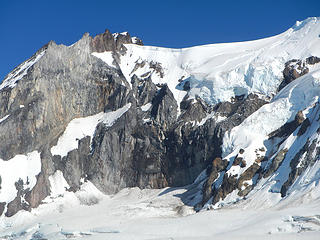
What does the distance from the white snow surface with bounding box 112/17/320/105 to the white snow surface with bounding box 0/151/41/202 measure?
4245 centimetres

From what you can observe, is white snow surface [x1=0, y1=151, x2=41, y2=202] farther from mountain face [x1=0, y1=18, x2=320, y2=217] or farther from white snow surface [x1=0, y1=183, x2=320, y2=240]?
white snow surface [x1=0, y1=183, x2=320, y2=240]

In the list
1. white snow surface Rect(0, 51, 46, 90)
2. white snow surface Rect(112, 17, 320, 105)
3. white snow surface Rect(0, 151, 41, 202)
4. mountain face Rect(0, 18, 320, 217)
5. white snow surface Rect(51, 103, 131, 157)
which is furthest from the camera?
white snow surface Rect(0, 51, 46, 90)

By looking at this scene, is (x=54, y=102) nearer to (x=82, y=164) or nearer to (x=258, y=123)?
(x=82, y=164)

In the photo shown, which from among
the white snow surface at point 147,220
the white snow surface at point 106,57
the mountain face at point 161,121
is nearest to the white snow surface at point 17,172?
the mountain face at point 161,121

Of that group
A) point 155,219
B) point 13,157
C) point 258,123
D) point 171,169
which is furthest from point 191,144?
point 13,157

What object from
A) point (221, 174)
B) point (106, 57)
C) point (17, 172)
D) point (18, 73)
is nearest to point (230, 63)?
point (106, 57)

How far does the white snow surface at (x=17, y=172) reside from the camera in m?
136

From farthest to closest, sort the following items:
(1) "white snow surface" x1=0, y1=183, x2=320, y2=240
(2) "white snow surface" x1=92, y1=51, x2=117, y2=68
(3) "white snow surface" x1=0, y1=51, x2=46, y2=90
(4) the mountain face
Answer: (2) "white snow surface" x1=92, y1=51, x2=117, y2=68 < (3) "white snow surface" x1=0, y1=51, x2=46, y2=90 < (4) the mountain face < (1) "white snow surface" x1=0, y1=183, x2=320, y2=240

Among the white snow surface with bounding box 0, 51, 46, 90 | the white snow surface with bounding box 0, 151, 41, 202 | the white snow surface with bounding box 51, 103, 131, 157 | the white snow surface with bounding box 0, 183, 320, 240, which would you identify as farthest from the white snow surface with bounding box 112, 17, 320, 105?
the white snow surface with bounding box 0, 151, 41, 202

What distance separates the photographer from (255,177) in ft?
397

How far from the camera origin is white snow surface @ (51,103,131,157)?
148 m

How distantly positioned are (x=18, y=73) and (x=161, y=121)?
41367 millimetres

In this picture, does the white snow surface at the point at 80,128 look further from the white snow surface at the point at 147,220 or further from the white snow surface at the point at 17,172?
the white snow surface at the point at 147,220

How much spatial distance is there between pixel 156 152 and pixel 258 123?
2860cm
